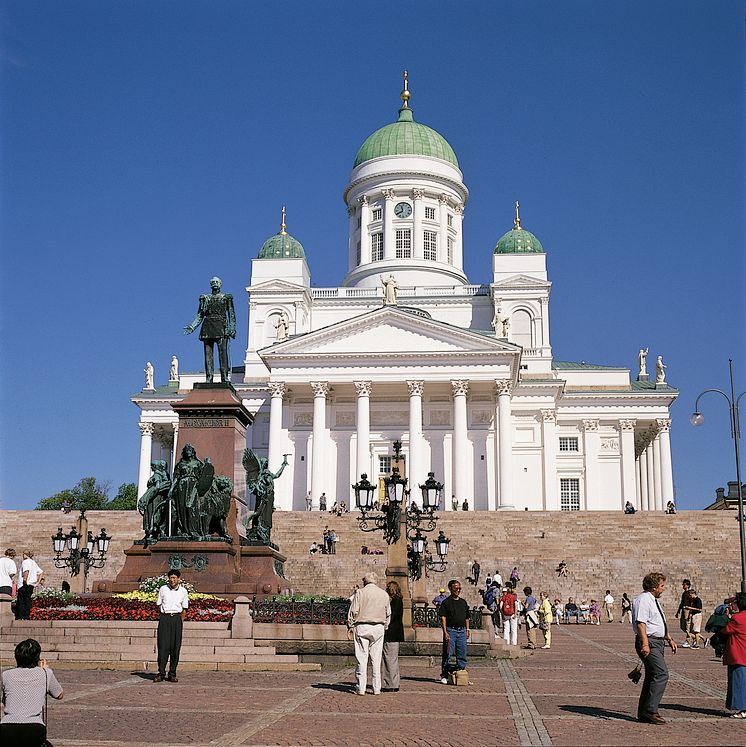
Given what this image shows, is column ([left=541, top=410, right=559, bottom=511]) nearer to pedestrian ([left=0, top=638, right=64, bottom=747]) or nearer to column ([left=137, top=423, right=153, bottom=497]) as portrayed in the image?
column ([left=137, top=423, right=153, bottom=497])

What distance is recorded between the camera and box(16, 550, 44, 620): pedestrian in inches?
744

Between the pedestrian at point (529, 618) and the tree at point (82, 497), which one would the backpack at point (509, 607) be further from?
the tree at point (82, 497)

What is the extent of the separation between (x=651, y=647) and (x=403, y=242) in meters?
69.7

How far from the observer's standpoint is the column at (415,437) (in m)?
61.9

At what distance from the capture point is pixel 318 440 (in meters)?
63.4

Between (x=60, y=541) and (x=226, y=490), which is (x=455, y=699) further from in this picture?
(x=60, y=541)

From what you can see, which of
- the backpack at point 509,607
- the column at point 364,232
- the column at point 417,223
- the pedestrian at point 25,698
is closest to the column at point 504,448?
the column at point 417,223

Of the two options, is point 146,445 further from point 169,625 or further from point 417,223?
point 169,625

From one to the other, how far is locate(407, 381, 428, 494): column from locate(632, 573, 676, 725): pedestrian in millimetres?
49256

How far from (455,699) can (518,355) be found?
164ft

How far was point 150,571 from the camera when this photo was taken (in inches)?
813

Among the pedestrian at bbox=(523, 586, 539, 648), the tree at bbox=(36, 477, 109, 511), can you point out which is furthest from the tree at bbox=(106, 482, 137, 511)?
the pedestrian at bbox=(523, 586, 539, 648)

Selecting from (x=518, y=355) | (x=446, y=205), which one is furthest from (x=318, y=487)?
(x=446, y=205)

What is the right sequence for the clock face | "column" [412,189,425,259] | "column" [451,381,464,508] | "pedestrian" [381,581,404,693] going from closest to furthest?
"pedestrian" [381,581,404,693] < "column" [451,381,464,508] < "column" [412,189,425,259] < the clock face
